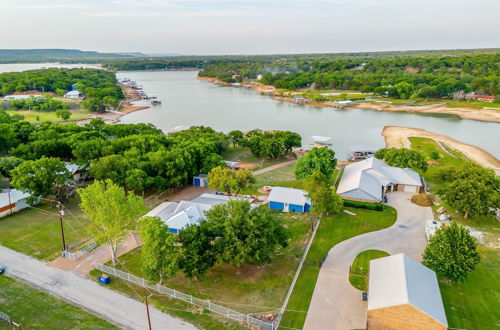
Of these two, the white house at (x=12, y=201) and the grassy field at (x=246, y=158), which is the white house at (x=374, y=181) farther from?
the white house at (x=12, y=201)

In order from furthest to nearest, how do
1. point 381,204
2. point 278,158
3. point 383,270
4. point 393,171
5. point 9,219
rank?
point 278,158
point 393,171
point 381,204
point 9,219
point 383,270

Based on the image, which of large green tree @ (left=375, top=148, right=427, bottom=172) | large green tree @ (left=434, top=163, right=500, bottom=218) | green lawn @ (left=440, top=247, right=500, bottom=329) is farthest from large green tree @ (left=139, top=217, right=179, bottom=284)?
large green tree @ (left=375, top=148, right=427, bottom=172)

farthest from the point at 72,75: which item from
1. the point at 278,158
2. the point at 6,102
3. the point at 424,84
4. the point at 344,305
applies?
the point at 344,305

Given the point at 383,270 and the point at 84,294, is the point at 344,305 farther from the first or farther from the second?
the point at 84,294

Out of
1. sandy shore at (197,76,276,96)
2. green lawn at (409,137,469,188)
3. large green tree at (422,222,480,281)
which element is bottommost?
green lawn at (409,137,469,188)

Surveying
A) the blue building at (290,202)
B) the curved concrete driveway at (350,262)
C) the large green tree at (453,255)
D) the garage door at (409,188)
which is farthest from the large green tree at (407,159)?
the large green tree at (453,255)

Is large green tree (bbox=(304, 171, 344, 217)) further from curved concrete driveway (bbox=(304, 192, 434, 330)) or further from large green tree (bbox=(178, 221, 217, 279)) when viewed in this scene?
large green tree (bbox=(178, 221, 217, 279))

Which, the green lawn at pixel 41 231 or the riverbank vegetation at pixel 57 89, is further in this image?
the riverbank vegetation at pixel 57 89
